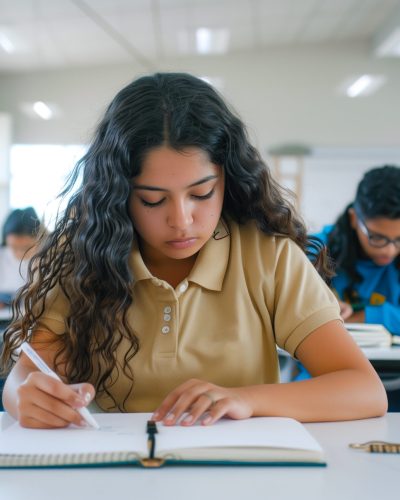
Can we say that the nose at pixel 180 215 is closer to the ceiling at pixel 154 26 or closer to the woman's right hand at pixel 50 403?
the woman's right hand at pixel 50 403

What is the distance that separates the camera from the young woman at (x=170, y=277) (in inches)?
48.8

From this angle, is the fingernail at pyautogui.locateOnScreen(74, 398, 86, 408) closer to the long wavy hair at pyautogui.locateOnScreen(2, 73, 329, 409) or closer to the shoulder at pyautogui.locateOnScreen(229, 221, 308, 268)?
the long wavy hair at pyautogui.locateOnScreen(2, 73, 329, 409)

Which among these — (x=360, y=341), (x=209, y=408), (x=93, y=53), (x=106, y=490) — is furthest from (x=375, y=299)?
(x=93, y=53)

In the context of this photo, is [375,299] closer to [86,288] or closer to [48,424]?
[86,288]

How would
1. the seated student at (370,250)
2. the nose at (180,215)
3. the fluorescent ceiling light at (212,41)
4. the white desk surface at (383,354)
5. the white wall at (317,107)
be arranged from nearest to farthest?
the nose at (180,215) < the white desk surface at (383,354) < the seated student at (370,250) < the fluorescent ceiling light at (212,41) < the white wall at (317,107)

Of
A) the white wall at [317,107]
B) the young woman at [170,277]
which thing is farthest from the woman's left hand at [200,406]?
the white wall at [317,107]

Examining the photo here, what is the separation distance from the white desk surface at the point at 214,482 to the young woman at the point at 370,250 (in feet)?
5.51

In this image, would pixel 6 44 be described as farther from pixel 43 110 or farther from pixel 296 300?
pixel 296 300

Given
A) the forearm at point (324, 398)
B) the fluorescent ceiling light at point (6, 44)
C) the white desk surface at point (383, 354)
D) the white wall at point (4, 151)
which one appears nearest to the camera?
the forearm at point (324, 398)

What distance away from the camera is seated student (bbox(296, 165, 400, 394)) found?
256 cm

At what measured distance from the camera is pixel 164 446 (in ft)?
2.80

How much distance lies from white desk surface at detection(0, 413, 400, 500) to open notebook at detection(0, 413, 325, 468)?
0.01 meters

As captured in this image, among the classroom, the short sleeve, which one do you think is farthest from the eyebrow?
the short sleeve

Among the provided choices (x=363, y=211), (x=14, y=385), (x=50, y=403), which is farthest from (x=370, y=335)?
(x=50, y=403)
